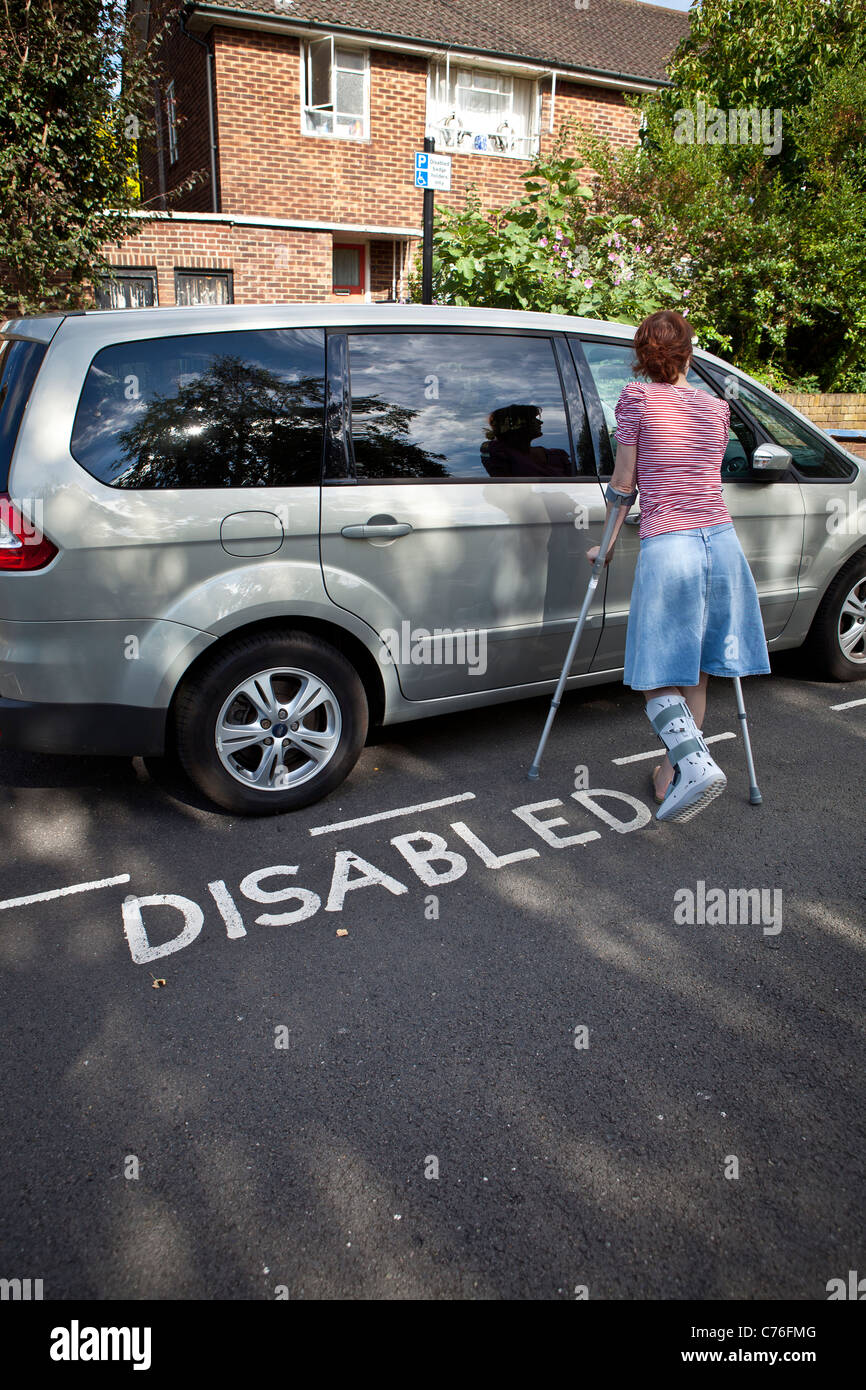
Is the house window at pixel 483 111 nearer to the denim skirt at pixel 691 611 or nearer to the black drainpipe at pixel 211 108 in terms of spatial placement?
the black drainpipe at pixel 211 108

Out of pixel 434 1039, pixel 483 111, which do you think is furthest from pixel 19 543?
pixel 483 111

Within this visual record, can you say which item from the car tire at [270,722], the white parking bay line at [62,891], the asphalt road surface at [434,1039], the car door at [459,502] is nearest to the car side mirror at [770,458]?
the car door at [459,502]

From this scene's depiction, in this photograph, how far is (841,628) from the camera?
585cm

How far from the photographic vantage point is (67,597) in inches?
142

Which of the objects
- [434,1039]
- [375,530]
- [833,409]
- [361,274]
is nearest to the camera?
Answer: [434,1039]

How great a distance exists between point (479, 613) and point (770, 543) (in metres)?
1.85

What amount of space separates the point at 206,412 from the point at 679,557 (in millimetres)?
1976

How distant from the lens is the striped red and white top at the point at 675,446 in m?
3.88

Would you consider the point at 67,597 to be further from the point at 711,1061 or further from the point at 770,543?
the point at 770,543

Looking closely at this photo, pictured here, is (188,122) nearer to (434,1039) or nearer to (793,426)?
(793,426)

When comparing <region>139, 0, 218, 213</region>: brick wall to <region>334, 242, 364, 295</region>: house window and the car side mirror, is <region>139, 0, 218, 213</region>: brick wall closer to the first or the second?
<region>334, 242, 364, 295</region>: house window

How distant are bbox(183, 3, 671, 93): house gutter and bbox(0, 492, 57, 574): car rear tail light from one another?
671 inches

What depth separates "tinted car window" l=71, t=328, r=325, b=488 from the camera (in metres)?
3.64
